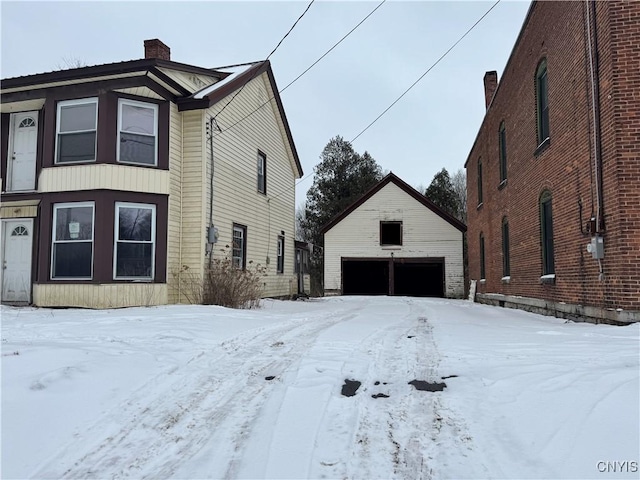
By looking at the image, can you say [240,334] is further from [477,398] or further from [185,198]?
[185,198]

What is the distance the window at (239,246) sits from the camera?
14.2 meters

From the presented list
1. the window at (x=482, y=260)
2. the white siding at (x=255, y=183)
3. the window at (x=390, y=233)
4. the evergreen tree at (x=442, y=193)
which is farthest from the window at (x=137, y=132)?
the evergreen tree at (x=442, y=193)

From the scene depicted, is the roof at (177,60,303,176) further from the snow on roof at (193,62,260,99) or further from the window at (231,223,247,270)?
the window at (231,223,247,270)

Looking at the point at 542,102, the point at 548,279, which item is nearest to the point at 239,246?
the point at 548,279

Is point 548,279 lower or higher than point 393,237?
lower

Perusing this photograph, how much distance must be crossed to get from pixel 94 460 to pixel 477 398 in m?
3.05

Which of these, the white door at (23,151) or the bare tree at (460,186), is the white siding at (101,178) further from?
the bare tree at (460,186)

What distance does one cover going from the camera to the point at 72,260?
1112 cm

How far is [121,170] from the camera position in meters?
11.1

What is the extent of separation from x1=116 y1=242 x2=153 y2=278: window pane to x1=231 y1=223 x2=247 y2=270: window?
2.99 metres

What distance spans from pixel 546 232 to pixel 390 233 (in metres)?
15.9

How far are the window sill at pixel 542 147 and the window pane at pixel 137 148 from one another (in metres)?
9.26

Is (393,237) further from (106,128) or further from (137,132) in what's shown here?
(106,128)

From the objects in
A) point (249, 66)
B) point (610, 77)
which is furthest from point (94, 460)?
point (249, 66)
